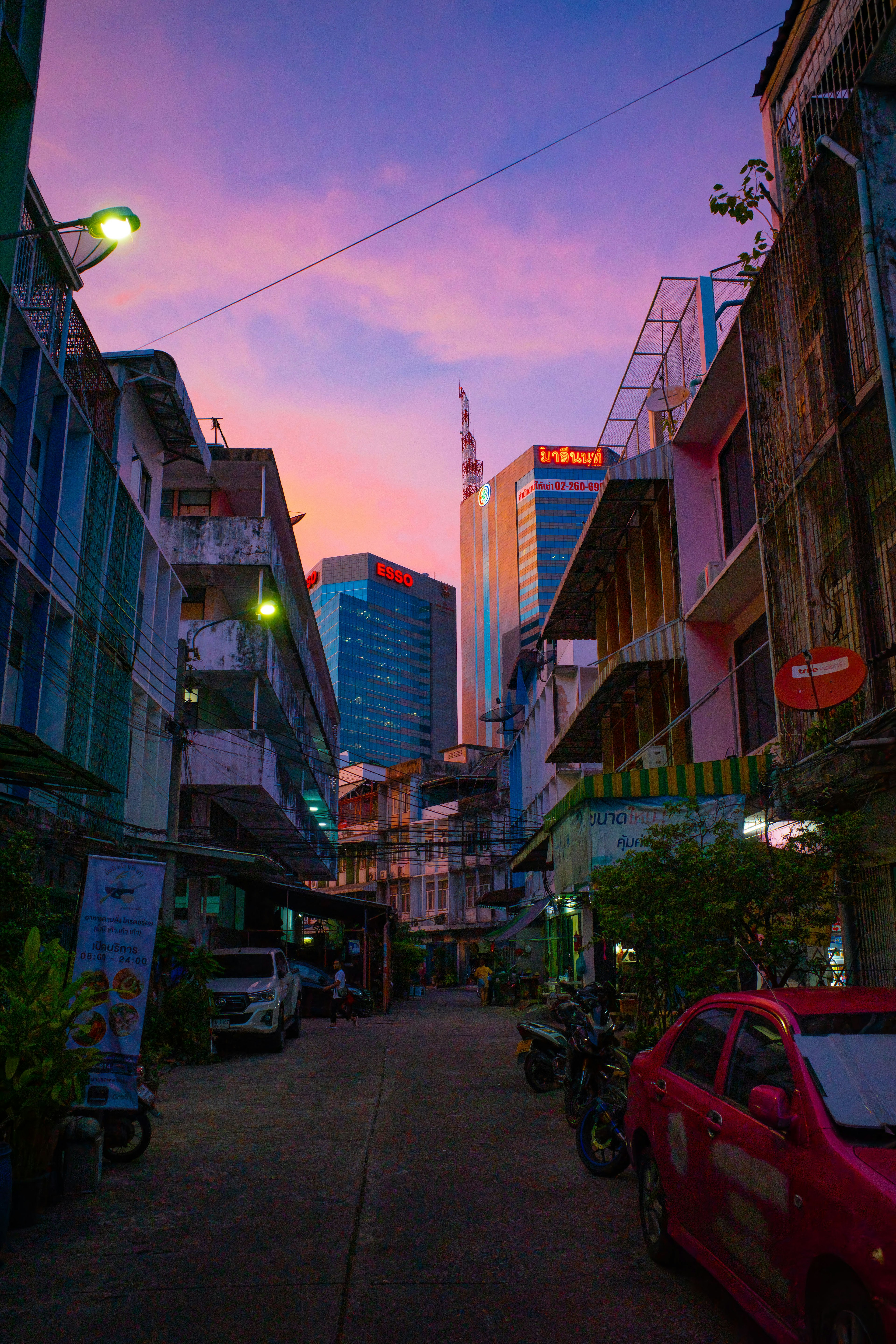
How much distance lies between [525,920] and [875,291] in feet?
79.0

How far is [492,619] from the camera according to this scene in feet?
648

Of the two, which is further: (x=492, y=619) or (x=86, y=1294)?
(x=492, y=619)

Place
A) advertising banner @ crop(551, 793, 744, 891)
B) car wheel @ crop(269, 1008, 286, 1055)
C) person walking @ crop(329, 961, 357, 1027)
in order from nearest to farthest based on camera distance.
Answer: advertising banner @ crop(551, 793, 744, 891)
car wheel @ crop(269, 1008, 286, 1055)
person walking @ crop(329, 961, 357, 1027)

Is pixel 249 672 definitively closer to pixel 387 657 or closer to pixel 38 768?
pixel 38 768

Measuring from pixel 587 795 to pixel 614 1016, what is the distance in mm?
3192

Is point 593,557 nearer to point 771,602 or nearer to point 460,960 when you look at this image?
point 771,602

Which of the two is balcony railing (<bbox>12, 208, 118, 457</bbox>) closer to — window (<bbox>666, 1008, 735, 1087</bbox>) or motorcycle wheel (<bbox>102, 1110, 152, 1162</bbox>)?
motorcycle wheel (<bbox>102, 1110, 152, 1162</bbox>)

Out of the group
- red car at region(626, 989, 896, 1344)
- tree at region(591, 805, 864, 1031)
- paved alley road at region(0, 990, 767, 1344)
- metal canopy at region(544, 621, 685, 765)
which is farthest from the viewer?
metal canopy at region(544, 621, 685, 765)

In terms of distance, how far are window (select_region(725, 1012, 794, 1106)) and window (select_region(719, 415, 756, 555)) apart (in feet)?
36.7

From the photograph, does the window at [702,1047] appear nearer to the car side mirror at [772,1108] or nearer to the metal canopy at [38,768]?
the car side mirror at [772,1108]

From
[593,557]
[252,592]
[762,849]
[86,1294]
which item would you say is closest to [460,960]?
[252,592]

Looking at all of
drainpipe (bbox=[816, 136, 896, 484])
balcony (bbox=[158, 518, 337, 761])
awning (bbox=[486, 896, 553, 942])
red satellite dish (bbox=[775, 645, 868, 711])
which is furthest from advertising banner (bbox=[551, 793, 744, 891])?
balcony (bbox=[158, 518, 337, 761])

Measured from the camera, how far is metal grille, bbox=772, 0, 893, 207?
10906 millimetres

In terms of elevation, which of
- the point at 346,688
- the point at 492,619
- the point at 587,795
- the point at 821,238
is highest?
the point at 492,619
